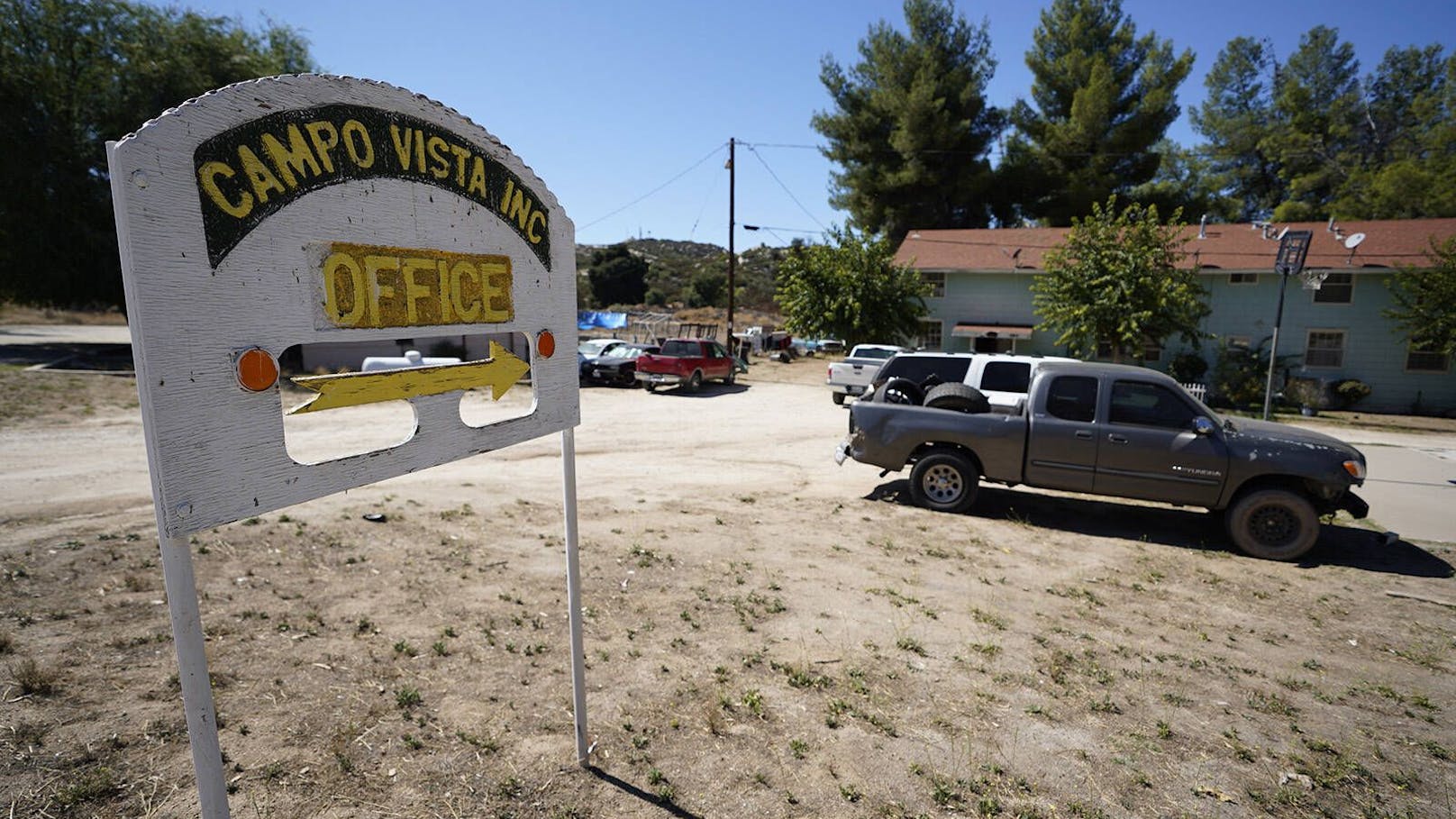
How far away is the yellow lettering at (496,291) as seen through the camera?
8.77 ft

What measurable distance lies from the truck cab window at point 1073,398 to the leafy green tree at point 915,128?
31.6 meters

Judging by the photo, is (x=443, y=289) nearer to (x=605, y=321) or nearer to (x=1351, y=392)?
(x=1351, y=392)

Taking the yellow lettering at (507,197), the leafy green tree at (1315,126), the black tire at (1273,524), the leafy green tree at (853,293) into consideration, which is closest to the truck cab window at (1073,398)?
the black tire at (1273,524)

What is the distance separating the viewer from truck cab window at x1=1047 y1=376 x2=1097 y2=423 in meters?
7.49

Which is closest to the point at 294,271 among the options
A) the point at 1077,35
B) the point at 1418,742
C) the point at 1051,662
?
the point at 1051,662

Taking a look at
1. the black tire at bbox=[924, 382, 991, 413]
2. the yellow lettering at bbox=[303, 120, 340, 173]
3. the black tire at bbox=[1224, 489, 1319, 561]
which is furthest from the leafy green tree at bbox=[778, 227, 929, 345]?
the yellow lettering at bbox=[303, 120, 340, 173]

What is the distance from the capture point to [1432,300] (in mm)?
19016

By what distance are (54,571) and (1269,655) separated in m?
8.98

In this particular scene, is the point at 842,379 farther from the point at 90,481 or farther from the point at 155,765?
the point at 155,765

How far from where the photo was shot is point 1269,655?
4.65 m

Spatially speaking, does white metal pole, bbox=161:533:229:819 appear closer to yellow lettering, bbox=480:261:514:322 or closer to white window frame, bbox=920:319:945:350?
yellow lettering, bbox=480:261:514:322

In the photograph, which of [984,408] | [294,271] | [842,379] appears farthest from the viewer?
[842,379]

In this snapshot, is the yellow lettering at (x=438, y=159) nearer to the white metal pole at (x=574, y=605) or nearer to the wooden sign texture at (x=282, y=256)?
the wooden sign texture at (x=282, y=256)

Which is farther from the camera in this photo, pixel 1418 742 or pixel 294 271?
pixel 1418 742
